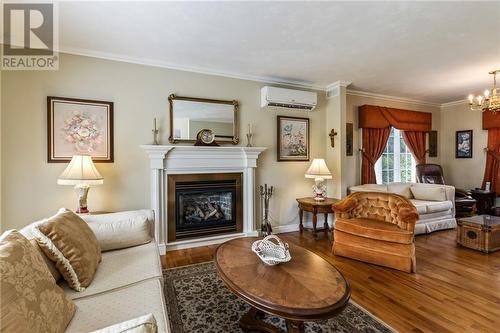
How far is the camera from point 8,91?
268cm

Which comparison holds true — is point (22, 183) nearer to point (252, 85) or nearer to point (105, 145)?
point (105, 145)

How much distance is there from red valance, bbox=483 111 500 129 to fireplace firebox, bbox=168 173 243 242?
5.13 meters

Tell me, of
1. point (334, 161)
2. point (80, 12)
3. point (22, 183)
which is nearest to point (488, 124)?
point (334, 161)

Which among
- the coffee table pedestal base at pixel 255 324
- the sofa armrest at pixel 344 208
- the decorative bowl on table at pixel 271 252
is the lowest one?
the coffee table pedestal base at pixel 255 324

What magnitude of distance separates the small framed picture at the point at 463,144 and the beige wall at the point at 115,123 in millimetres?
4423

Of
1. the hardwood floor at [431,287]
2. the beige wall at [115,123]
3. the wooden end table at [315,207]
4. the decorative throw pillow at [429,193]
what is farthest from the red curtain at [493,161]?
the beige wall at [115,123]

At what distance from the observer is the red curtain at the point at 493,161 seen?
16.1 ft

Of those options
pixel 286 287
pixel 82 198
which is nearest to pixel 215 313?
pixel 286 287

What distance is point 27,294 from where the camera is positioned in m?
0.92

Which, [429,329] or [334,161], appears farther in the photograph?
[334,161]

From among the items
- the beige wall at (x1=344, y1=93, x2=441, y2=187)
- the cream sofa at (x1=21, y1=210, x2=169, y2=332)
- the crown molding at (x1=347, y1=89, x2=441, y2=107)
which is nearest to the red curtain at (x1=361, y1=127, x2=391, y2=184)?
the beige wall at (x1=344, y1=93, x2=441, y2=187)

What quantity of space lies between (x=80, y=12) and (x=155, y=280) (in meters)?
2.33

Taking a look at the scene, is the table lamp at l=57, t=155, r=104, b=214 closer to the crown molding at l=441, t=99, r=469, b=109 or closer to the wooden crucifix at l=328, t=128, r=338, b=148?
the wooden crucifix at l=328, t=128, r=338, b=148

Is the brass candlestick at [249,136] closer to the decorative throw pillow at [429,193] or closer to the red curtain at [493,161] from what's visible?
the decorative throw pillow at [429,193]
